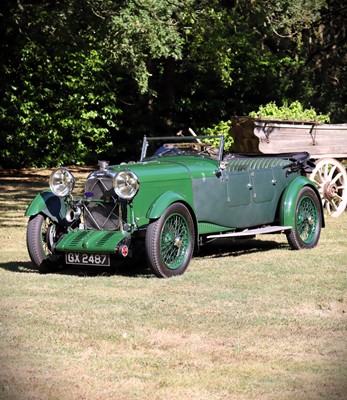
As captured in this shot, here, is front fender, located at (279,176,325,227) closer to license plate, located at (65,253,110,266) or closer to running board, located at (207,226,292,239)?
running board, located at (207,226,292,239)

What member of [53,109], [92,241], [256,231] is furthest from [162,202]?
[53,109]

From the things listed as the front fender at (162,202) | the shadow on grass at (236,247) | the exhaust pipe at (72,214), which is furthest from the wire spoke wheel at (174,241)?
the shadow on grass at (236,247)

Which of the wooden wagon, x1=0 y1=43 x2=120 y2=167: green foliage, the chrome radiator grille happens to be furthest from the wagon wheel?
x1=0 y1=43 x2=120 y2=167: green foliage

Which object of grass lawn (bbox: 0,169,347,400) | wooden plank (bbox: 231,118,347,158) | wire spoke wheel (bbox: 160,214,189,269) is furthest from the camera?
wooden plank (bbox: 231,118,347,158)

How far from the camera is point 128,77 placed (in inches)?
1022

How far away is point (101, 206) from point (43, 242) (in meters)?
0.72

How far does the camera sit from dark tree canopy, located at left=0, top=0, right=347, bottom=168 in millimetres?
20734

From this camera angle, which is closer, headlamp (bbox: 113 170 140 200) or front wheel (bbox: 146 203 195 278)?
front wheel (bbox: 146 203 195 278)

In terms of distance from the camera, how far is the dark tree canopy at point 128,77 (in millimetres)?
20734

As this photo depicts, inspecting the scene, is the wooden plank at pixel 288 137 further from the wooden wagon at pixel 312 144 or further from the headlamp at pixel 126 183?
the headlamp at pixel 126 183

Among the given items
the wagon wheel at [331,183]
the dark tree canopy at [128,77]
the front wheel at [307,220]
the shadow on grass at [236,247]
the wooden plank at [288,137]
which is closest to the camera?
the front wheel at [307,220]

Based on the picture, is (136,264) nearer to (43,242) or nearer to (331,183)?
(43,242)

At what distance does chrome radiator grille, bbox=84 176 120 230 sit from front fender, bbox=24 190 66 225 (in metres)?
0.27

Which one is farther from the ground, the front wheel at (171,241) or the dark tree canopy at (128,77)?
the dark tree canopy at (128,77)
